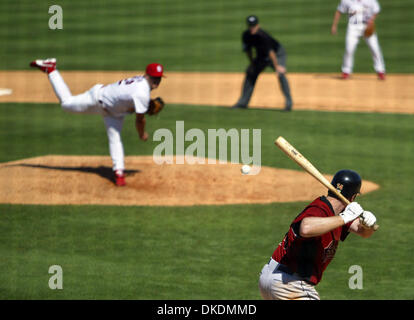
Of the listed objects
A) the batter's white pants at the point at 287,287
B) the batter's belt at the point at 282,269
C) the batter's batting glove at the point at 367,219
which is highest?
the batter's batting glove at the point at 367,219

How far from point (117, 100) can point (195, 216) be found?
189cm

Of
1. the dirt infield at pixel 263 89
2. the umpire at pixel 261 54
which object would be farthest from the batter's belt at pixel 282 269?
the dirt infield at pixel 263 89

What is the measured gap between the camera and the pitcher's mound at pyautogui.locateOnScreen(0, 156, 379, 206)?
10766 mm

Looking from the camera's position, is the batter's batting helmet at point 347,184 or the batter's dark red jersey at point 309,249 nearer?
the batter's dark red jersey at point 309,249

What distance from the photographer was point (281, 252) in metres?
5.73

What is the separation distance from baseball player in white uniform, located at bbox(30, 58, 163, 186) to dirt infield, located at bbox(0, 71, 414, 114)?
7337 mm

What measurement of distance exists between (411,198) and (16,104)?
1059 cm

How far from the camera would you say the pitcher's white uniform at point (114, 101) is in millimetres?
10391

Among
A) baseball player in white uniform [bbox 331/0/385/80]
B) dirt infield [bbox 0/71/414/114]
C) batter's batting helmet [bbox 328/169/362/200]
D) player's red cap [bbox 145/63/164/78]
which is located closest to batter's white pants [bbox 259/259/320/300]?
batter's batting helmet [bbox 328/169/362/200]

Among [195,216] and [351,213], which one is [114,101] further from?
[351,213]

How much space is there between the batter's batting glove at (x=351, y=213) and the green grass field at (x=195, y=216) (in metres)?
2.26

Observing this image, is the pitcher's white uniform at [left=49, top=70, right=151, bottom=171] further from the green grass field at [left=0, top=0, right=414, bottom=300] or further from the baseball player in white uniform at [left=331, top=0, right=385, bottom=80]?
the baseball player in white uniform at [left=331, top=0, right=385, bottom=80]

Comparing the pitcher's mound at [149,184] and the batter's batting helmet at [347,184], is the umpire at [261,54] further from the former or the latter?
the batter's batting helmet at [347,184]
